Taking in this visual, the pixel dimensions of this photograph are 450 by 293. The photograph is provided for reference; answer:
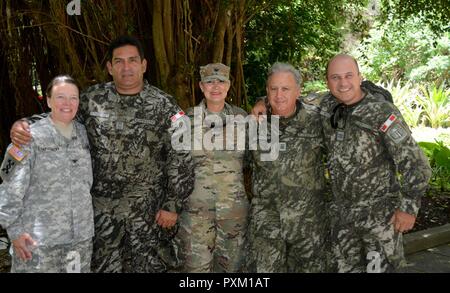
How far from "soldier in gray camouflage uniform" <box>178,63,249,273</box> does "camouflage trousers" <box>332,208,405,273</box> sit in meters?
0.60

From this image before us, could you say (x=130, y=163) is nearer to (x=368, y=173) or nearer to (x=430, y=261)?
(x=368, y=173)

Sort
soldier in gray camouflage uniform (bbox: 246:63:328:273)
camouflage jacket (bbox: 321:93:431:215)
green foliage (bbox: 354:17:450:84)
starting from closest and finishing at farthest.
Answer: camouflage jacket (bbox: 321:93:431:215) → soldier in gray camouflage uniform (bbox: 246:63:328:273) → green foliage (bbox: 354:17:450:84)

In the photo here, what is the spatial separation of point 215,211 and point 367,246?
93 centimetres

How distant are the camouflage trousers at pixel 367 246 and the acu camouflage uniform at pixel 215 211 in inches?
23.9

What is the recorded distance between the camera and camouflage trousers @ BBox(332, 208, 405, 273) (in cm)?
294

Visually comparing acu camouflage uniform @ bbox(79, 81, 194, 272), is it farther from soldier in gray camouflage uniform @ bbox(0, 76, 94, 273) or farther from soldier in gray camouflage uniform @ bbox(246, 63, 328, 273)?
soldier in gray camouflage uniform @ bbox(246, 63, 328, 273)

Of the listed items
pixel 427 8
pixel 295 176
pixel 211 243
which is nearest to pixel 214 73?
pixel 295 176

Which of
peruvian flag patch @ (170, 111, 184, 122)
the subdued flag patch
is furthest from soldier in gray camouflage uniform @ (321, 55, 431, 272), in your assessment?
the subdued flag patch

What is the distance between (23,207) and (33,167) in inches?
8.4

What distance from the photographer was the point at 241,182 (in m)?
3.17

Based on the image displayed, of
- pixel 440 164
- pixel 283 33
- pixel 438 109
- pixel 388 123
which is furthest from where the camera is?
pixel 438 109

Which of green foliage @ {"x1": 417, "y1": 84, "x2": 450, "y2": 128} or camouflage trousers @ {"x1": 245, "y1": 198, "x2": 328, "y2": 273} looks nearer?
camouflage trousers @ {"x1": 245, "y1": 198, "x2": 328, "y2": 273}

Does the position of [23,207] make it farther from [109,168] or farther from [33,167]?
[109,168]
